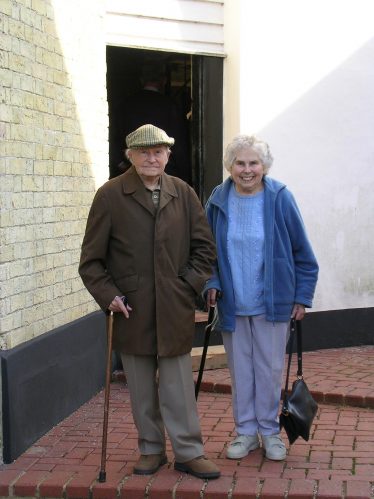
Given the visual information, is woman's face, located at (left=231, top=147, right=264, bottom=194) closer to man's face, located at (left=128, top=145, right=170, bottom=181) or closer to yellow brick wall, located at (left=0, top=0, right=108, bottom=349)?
man's face, located at (left=128, top=145, right=170, bottom=181)

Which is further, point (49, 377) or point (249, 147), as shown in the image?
point (49, 377)

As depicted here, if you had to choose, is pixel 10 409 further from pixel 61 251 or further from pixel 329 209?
pixel 329 209

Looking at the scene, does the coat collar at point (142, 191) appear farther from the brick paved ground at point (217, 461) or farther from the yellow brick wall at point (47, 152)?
the brick paved ground at point (217, 461)

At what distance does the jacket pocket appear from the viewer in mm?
5145

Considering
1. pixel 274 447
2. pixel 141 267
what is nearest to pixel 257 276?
pixel 141 267

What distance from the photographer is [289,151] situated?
8.22 metres

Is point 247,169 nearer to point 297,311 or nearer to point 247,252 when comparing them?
point 247,252

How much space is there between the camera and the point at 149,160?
5.14 m

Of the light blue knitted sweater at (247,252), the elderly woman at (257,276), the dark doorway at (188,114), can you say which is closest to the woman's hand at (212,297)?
the elderly woman at (257,276)

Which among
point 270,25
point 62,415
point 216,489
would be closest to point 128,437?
point 62,415


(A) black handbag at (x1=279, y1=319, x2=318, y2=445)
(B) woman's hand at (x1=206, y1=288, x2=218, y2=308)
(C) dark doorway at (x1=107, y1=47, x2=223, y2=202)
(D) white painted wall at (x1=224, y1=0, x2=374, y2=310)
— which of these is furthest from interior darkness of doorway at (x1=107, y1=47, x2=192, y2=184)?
(A) black handbag at (x1=279, y1=319, x2=318, y2=445)

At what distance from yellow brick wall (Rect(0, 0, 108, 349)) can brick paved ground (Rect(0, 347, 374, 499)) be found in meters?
0.71

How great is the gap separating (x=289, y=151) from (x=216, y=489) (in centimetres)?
382

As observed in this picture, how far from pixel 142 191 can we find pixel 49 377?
1.68m
